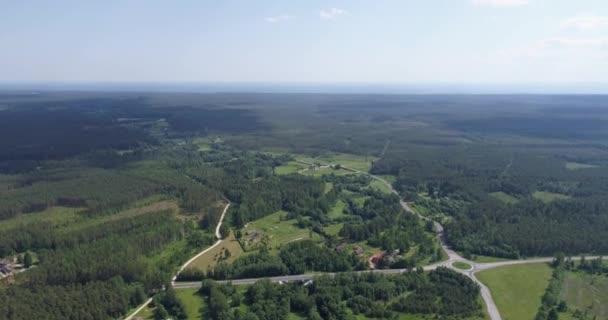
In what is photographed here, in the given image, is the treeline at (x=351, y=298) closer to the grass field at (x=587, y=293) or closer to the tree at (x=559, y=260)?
the grass field at (x=587, y=293)

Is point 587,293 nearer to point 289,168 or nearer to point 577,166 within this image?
point 289,168

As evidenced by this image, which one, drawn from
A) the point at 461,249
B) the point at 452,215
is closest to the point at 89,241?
the point at 461,249

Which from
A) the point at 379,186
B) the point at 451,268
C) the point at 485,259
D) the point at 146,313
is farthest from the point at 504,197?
the point at 146,313

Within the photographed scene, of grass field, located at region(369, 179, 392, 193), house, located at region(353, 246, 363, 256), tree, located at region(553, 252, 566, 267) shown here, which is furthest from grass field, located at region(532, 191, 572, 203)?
house, located at region(353, 246, 363, 256)

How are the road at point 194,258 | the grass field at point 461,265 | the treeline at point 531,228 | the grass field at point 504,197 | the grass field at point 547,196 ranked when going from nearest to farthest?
the road at point 194,258, the grass field at point 461,265, the treeline at point 531,228, the grass field at point 547,196, the grass field at point 504,197

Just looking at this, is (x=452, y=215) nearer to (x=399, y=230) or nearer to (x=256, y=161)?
(x=399, y=230)

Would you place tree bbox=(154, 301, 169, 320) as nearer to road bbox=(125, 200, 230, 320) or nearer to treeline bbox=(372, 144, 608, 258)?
road bbox=(125, 200, 230, 320)

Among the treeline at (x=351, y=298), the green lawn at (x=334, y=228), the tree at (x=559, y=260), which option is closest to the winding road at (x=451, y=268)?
the tree at (x=559, y=260)
